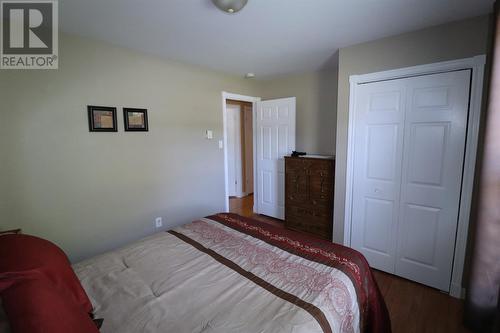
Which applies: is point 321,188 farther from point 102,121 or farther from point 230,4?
point 102,121

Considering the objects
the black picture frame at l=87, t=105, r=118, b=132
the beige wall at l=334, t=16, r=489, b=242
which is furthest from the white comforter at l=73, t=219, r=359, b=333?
the beige wall at l=334, t=16, r=489, b=242

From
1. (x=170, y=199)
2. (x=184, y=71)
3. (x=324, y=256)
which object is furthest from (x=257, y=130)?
(x=324, y=256)

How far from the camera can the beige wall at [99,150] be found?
1877 millimetres

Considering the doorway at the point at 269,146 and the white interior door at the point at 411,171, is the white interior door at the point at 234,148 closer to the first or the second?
the doorway at the point at 269,146

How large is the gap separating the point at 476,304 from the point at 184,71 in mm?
3555

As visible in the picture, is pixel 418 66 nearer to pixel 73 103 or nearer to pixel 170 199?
pixel 170 199

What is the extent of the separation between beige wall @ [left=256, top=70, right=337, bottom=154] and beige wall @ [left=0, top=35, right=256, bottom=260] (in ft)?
4.05

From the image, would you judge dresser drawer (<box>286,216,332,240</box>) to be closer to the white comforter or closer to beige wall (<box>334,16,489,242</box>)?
beige wall (<box>334,16,489,242</box>)

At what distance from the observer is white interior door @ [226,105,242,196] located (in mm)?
5104

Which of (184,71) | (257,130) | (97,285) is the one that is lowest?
(97,285)

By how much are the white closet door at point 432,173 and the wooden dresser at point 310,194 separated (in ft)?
2.78

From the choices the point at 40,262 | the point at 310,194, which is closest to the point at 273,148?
the point at 310,194

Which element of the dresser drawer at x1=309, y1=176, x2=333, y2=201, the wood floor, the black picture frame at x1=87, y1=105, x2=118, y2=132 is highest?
the black picture frame at x1=87, y1=105, x2=118, y2=132

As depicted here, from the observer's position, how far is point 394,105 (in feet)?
7.18
